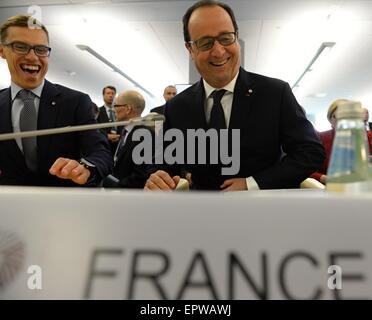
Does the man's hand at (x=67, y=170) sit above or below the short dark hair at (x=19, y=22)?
below

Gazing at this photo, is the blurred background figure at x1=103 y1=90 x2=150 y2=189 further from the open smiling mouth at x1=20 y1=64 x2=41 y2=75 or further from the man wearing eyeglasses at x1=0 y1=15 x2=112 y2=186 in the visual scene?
the open smiling mouth at x1=20 y1=64 x2=41 y2=75

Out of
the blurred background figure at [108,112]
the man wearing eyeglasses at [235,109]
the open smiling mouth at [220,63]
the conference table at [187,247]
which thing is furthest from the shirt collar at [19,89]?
the blurred background figure at [108,112]

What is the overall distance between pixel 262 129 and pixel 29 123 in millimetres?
861

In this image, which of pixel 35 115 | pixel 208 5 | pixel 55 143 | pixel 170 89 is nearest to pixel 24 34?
pixel 35 115

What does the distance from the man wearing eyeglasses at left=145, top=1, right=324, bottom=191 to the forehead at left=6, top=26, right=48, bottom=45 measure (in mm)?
587

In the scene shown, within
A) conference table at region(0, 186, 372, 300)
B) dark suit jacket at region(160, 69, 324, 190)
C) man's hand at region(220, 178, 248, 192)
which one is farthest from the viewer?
dark suit jacket at region(160, 69, 324, 190)

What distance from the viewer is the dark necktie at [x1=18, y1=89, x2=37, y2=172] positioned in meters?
1.38

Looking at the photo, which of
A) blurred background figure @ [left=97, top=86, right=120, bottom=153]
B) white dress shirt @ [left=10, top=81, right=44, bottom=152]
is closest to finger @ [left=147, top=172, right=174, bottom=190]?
white dress shirt @ [left=10, top=81, right=44, bottom=152]

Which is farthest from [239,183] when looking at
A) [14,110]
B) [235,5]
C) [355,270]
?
[235,5]

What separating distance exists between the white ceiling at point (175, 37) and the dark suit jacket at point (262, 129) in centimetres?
289

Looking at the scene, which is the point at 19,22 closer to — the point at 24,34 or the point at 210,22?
the point at 24,34

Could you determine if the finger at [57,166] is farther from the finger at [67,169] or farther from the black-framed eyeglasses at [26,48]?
the black-framed eyeglasses at [26,48]

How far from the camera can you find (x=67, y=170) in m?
0.88

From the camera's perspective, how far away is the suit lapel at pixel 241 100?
4.10 feet
